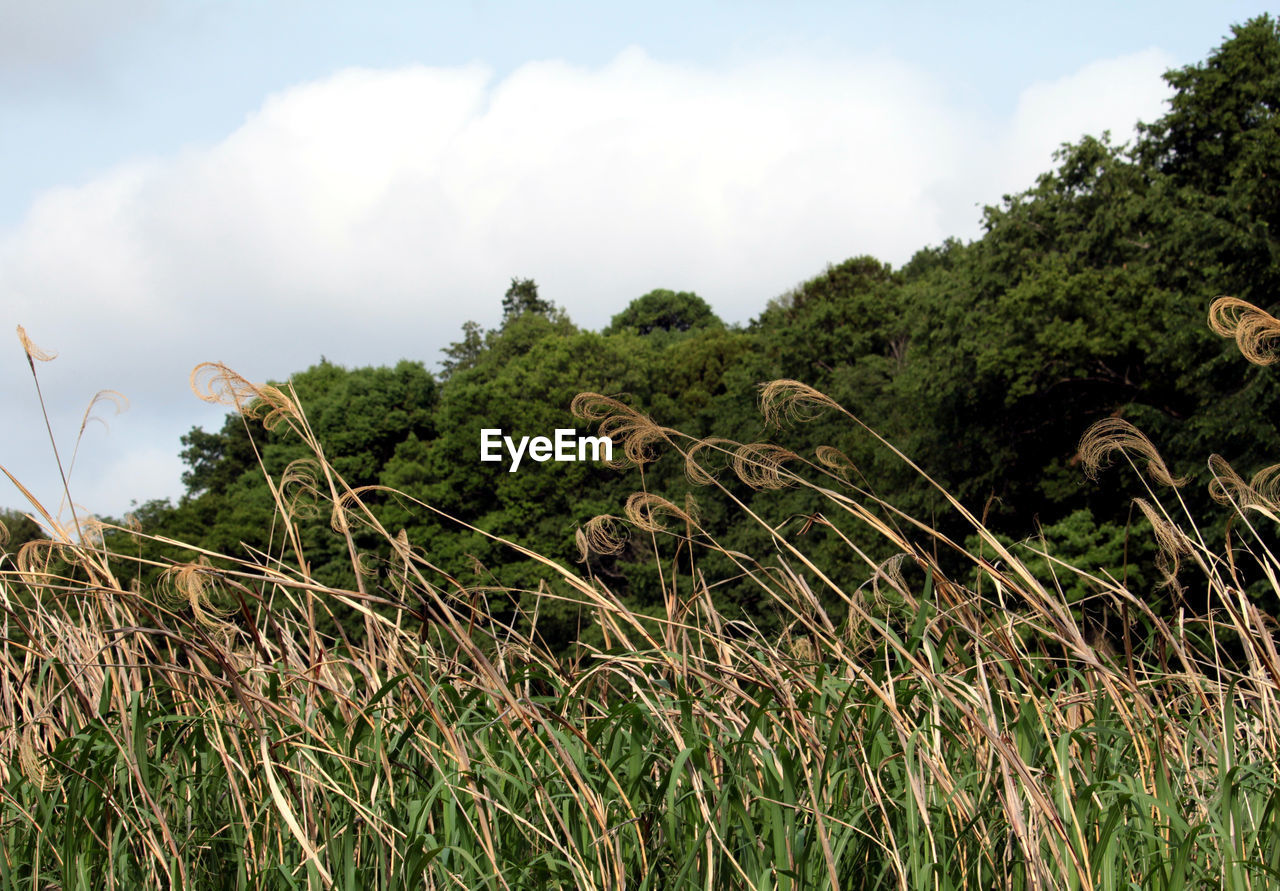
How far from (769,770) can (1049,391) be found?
21.6 metres

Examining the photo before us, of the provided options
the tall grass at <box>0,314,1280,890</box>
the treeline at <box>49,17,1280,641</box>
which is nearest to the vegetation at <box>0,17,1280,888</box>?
the tall grass at <box>0,314,1280,890</box>

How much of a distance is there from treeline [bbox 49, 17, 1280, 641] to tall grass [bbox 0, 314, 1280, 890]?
239 inches

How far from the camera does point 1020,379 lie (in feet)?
70.1

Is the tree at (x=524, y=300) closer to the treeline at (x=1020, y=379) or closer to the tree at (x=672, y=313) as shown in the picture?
the tree at (x=672, y=313)

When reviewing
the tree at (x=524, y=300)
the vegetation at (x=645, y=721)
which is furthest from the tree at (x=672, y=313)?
the vegetation at (x=645, y=721)

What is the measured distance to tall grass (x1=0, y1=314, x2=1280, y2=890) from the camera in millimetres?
2254

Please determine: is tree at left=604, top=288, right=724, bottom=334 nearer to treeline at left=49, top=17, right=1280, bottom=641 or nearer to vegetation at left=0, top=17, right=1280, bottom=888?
treeline at left=49, top=17, right=1280, bottom=641

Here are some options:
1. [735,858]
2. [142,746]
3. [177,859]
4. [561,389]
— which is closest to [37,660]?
[142,746]

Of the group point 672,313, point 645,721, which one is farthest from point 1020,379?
point 672,313

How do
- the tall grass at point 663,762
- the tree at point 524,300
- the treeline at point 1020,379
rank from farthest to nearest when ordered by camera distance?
the tree at point 524,300 → the treeline at point 1020,379 → the tall grass at point 663,762

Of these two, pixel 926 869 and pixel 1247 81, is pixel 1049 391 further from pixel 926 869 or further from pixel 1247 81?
pixel 926 869

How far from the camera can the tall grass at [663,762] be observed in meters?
2.25

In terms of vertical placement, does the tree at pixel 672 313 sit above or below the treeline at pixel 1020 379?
above

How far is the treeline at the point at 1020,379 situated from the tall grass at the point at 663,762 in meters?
6.08
